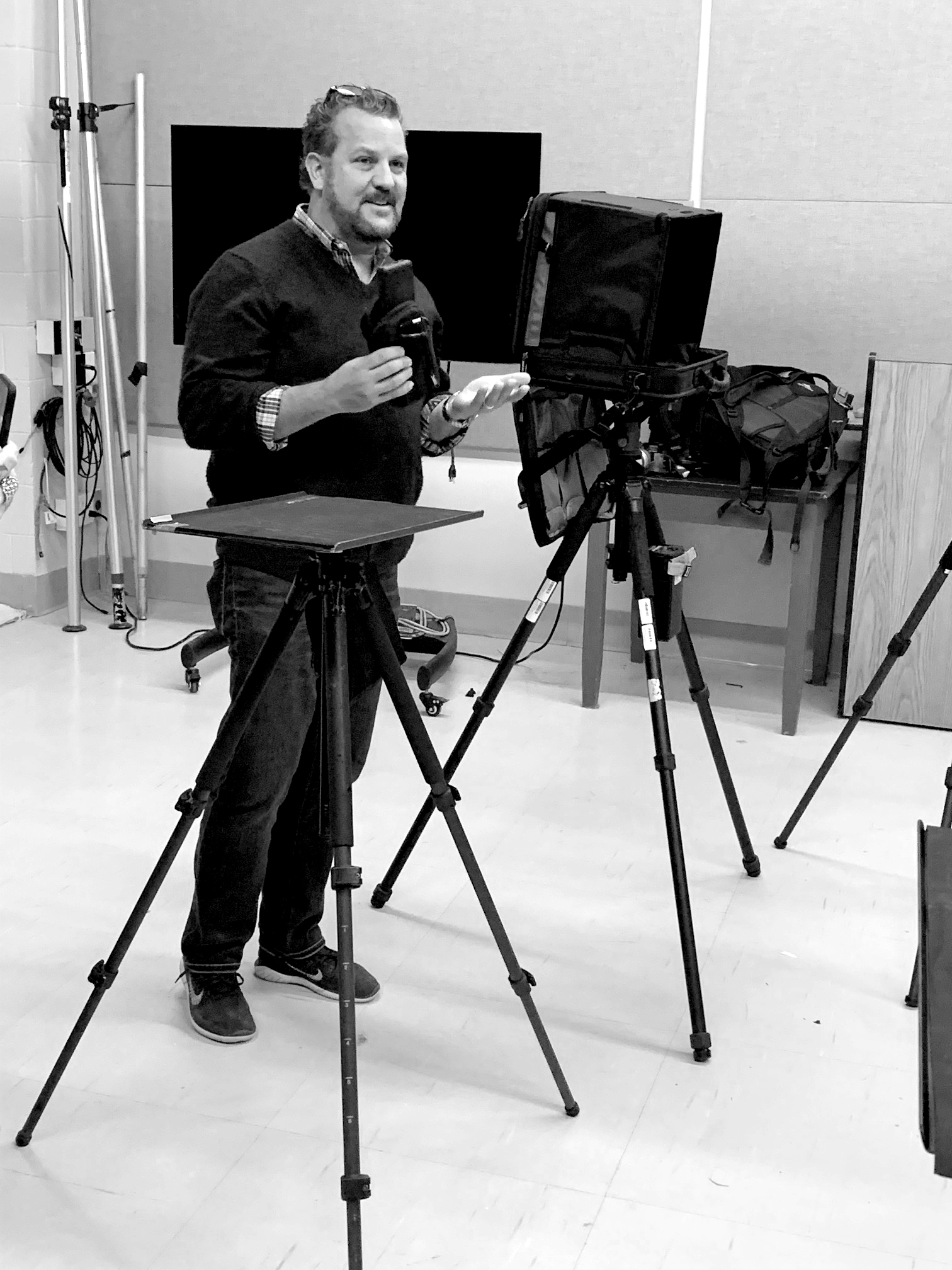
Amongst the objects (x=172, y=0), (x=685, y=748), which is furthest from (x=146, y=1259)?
(x=172, y=0)

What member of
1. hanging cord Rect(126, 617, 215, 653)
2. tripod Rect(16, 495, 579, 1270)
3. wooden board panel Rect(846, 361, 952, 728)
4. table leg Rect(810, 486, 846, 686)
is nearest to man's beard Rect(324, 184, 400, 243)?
tripod Rect(16, 495, 579, 1270)

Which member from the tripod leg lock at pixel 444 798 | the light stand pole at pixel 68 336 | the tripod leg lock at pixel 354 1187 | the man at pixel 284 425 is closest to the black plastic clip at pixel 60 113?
the light stand pole at pixel 68 336

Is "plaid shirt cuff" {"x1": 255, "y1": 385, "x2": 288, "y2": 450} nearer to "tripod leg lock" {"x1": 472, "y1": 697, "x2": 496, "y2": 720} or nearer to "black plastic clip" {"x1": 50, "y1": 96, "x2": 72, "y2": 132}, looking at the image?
"tripod leg lock" {"x1": 472, "y1": 697, "x2": 496, "y2": 720}

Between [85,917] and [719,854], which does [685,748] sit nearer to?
[719,854]

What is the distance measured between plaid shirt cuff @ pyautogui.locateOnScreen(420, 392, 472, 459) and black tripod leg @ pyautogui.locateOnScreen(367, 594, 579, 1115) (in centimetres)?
60

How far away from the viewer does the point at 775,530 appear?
4191mm

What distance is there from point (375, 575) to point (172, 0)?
3533mm

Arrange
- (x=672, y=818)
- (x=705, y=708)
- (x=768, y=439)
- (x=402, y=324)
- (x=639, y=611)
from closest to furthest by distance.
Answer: (x=402, y=324), (x=672, y=818), (x=639, y=611), (x=705, y=708), (x=768, y=439)

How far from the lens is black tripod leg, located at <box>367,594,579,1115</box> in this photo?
1951 mm

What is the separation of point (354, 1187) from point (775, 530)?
2835 mm

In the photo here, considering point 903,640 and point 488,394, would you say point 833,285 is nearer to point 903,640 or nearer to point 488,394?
point 903,640

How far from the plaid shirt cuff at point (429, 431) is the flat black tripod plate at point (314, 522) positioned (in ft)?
1.40

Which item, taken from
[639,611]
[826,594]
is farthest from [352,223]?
[826,594]

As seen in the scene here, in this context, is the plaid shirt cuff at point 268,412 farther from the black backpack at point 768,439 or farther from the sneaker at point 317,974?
the black backpack at point 768,439
